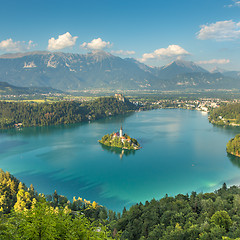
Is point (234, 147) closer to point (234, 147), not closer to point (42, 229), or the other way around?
point (234, 147)

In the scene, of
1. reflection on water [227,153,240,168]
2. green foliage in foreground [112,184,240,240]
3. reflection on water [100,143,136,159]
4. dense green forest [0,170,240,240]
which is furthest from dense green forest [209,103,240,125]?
green foliage in foreground [112,184,240,240]

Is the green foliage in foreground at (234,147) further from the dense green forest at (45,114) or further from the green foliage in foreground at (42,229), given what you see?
the dense green forest at (45,114)

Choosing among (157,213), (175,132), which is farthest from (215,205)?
(175,132)

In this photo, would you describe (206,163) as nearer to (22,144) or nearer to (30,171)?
(30,171)

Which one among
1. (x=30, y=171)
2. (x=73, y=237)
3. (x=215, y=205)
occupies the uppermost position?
(x=73, y=237)

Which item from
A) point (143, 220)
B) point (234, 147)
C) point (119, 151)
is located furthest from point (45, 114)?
point (143, 220)

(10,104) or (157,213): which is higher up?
(10,104)

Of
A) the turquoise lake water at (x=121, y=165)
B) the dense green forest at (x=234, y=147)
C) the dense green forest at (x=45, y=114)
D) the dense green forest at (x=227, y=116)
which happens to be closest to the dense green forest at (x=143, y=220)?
the turquoise lake water at (x=121, y=165)
